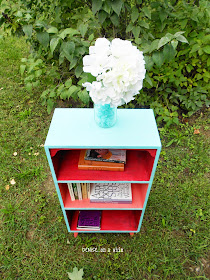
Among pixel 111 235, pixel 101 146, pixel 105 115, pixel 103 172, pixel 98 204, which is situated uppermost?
pixel 105 115

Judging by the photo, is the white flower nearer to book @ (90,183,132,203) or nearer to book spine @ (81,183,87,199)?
book spine @ (81,183,87,199)

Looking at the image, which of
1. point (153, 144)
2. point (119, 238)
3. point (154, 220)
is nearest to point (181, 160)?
point (154, 220)

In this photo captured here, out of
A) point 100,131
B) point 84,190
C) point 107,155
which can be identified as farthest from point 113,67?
point 84,190

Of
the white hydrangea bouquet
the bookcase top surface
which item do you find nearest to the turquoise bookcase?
the bookcase top surface

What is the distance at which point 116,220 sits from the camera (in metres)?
2.27

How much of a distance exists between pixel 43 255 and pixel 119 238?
0.77 metres

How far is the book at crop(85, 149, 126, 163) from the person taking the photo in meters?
1.72

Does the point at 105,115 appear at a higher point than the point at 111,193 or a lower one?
higher

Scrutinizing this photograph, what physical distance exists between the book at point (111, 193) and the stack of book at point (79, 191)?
0.21 feet

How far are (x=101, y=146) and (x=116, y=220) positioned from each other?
44.4 inches

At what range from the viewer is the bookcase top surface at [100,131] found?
1469 mm

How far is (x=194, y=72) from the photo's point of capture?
3.16m

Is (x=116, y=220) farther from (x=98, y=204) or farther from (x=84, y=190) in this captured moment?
(x=84, y=190)

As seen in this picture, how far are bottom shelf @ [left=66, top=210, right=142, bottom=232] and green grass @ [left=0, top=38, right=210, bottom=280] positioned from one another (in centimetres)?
14
